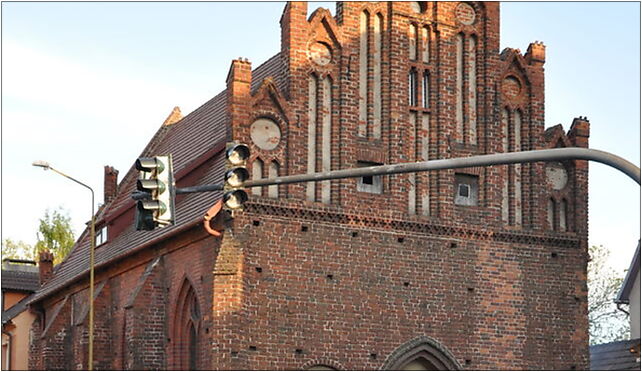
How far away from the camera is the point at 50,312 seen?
1763 inches

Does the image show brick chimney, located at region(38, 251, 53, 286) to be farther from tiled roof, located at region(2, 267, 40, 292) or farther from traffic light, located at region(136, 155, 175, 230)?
traffic light, located at region(136, 155, 175, 230)

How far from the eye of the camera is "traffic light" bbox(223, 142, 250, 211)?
693 inches

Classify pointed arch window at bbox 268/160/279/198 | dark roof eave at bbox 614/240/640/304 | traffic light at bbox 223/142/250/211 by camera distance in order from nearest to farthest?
traffic light at bbox 223/142/250/211, pointed arch window at bbox 268/160/279/198, dark roof eave at bbox 614/240/640/304

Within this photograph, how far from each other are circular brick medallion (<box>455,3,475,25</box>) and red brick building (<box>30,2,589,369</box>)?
50mm

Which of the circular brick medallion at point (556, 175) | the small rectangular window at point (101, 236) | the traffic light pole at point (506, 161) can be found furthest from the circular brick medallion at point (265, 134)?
the small rectangular window at point (101, 236)

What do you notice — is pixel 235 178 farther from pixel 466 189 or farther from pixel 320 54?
pixel 466 189

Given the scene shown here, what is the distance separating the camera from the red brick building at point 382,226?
98.1ft

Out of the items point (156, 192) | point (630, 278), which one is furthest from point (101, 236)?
point (156, 192)

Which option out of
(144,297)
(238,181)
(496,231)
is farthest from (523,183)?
(238,181)

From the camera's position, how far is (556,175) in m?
33.5

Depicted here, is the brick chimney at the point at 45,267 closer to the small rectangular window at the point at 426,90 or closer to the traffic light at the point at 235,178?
the small rectangular window at the point at 426,90

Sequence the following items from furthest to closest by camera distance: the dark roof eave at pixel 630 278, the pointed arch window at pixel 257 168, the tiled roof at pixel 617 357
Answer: the dark roof eave at pixel 630 278 < the tiled roof at pixel 617 357 < the pointed arch window at pixel 257 168

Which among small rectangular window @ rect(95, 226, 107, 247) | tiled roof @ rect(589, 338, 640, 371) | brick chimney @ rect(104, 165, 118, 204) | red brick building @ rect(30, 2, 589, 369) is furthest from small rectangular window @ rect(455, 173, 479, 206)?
brick chimney @ rect(104, 165, 118, 204)

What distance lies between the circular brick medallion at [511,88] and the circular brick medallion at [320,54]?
4.77 meters
